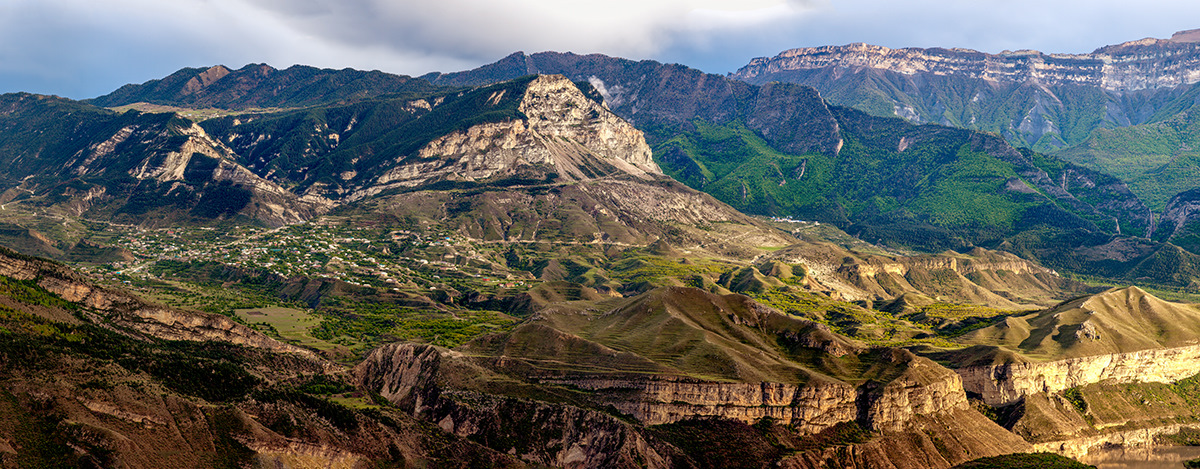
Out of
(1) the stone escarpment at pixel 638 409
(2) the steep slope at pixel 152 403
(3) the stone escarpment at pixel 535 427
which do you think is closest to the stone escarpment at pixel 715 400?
(1) the stone escarpment at pixel 638 409

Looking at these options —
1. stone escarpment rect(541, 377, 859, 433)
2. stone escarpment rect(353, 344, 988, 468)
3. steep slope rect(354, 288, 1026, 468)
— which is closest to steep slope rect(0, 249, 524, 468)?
stone escarpment rect(353, 344, 988, 468)

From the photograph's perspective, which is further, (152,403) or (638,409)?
(638,409)

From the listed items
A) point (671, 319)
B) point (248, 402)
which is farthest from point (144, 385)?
point (671, 319)

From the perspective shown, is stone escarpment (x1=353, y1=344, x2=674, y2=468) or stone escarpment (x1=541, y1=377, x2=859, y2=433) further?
stone escarpment (x1=541, y1=377, x2=859, y2=433)

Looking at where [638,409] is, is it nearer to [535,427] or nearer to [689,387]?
[689,387]

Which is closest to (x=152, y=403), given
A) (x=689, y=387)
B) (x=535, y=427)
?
(x=535, y=427)

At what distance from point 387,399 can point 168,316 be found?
170ft

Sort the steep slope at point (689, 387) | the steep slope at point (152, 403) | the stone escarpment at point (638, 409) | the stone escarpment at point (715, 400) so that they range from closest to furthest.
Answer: the steep slope at point (152, 403)
the stone escarpment at point (638, 409)
the steep slope at point (689, 387)
the stone escarpment at point (715, 400)

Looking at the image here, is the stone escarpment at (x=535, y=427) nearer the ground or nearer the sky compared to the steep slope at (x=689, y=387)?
nearer the ground

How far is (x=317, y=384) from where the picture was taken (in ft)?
554

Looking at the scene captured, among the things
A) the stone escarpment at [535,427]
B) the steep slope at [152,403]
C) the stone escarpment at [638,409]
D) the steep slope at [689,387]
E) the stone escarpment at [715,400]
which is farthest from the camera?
the stone escarpment at [715,400]

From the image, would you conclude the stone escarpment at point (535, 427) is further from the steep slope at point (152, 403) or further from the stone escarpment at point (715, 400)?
the stone escarpment at point (715, 400)

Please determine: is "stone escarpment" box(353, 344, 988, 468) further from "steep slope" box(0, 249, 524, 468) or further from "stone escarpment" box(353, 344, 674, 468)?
"steep slope" box(0, 249, 524, 468)

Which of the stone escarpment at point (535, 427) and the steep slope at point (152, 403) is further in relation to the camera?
the stone escarpment at point (535, 427)
